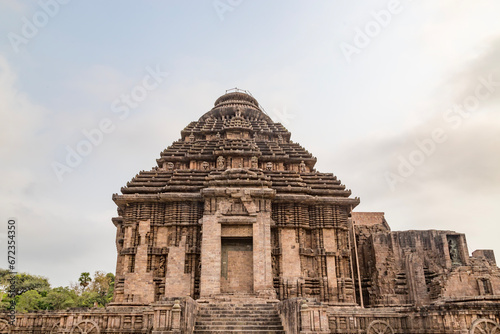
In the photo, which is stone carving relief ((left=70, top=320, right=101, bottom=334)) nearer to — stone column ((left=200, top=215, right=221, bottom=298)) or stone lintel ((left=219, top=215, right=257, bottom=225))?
stone column ((left=200, top=215, right=221, bottom=298))

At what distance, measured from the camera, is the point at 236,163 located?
1076 inches

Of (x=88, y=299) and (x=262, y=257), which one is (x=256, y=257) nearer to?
(x=262, y=257)

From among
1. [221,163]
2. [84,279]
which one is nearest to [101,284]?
[84,279]

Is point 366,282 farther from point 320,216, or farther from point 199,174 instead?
point 199,174

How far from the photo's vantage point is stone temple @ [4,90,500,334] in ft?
50.8

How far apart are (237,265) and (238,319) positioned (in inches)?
214

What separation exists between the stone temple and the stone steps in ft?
0.16

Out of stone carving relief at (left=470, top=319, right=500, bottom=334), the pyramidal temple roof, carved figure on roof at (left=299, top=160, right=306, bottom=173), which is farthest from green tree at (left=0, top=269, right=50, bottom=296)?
stone carving relief at (left=470, top=319, right=500, bottom=334)

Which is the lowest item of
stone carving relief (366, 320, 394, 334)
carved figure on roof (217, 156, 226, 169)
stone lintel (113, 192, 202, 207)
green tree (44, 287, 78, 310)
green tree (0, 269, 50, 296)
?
stone carving relief (366, 320, 394, 334)

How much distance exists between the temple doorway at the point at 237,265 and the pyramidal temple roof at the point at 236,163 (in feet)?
12.4

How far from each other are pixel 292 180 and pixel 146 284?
10.8 metres

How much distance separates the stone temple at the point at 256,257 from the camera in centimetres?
1548

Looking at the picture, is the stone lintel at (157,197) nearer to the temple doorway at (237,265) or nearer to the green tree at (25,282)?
the temple doorway at (237,265)

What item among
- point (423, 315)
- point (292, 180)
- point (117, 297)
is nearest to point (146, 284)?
point (117, 297)
